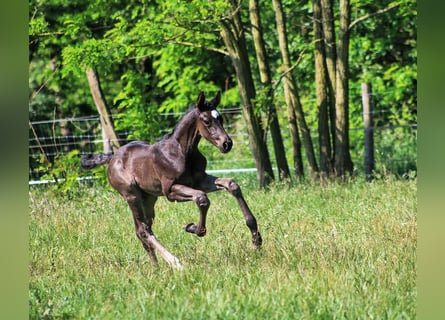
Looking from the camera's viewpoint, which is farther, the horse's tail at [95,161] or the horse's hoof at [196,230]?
the horse's tail at [95,161]

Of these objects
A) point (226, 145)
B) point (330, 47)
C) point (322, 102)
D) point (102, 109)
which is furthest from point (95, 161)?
point (102, 109)

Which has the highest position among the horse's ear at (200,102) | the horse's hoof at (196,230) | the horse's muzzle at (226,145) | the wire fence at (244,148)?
the horse's ear at (200,102)

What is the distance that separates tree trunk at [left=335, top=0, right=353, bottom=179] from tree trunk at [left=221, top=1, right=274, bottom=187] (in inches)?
53.3

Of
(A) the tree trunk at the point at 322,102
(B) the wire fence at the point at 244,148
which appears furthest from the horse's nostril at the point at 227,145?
(B) the wire fence at the point at 244,148

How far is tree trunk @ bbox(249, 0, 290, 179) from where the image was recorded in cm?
1425

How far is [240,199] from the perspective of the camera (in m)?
7.50

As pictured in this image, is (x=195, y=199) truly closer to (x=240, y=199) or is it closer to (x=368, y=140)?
(x=240, y=199)

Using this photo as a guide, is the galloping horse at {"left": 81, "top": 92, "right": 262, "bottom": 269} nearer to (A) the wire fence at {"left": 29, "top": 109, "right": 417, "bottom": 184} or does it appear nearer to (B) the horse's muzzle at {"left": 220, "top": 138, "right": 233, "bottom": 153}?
(B) the horse's muzzle at {"left": 220, "top": 138, "right": 233, "bottom": 153}

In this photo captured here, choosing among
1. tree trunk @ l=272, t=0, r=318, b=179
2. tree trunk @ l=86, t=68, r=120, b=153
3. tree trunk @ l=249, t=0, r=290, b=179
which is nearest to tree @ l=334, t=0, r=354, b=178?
tree trunk @ l=272, t=0, r=318, b=179

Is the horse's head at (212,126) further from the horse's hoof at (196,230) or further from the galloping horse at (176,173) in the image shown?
the horse's hoof at (196,230)

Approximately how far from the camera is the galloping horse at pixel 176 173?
7.34 m

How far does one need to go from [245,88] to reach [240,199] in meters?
7.30
